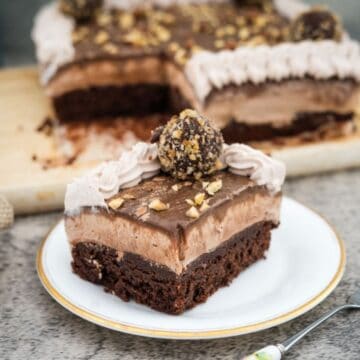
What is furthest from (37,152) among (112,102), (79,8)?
(79,8)

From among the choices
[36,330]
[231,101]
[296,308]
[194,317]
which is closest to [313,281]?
[296,308]

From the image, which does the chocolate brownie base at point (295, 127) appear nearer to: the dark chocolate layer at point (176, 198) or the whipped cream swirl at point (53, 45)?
the whipped cream swirl at point (53, 45)

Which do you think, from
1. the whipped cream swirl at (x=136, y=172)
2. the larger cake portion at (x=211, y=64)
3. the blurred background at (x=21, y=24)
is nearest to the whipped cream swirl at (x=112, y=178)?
the whipped cream swirl at (x=136, y=172)

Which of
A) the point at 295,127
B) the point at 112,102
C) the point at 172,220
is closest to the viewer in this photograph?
the point at 172,220

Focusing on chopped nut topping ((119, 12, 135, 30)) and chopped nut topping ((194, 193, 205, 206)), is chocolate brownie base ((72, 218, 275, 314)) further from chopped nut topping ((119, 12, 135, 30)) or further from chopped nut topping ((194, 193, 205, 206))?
chopped nut topping ((119, 12, 135, 30))

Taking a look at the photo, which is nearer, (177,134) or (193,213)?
(193,213)

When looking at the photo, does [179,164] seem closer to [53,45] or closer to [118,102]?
[53,45]

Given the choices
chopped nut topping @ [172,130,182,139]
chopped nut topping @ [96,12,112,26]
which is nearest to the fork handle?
chopped nut topping @ [172,130,182,139]
